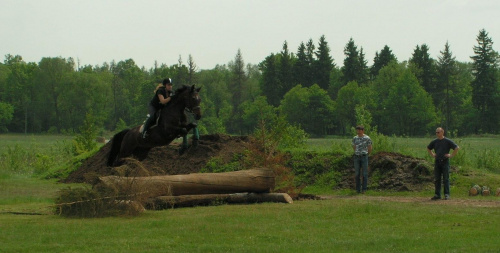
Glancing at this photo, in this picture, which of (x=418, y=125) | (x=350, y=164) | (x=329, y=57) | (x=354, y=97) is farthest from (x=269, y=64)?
(x=350, y=164)

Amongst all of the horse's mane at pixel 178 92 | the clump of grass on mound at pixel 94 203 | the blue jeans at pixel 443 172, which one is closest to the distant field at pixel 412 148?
the blue jeans at pixel 443 172

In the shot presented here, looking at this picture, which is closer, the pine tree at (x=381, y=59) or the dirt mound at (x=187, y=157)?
the dirt mound at (x=187, y=157)

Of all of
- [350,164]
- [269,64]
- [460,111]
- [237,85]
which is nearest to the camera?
[350,164]

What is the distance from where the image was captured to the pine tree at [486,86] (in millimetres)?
102312

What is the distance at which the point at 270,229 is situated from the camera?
12219 mm

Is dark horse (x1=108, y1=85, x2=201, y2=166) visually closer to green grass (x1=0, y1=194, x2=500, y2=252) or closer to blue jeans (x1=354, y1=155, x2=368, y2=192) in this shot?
green grass (x1=0, y1=194, x2=500, y2=252)

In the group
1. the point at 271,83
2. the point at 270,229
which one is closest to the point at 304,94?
the point at 271,83

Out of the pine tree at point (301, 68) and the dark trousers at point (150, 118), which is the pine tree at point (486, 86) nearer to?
the pine tree at point (301, 68)

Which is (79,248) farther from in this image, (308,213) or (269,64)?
(269,64)

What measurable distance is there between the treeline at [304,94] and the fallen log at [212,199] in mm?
75709

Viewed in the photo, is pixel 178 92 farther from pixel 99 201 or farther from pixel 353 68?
pixel 353 68

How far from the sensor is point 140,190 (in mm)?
14773

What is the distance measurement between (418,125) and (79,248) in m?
96.2

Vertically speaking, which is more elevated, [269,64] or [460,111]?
[269,64]
